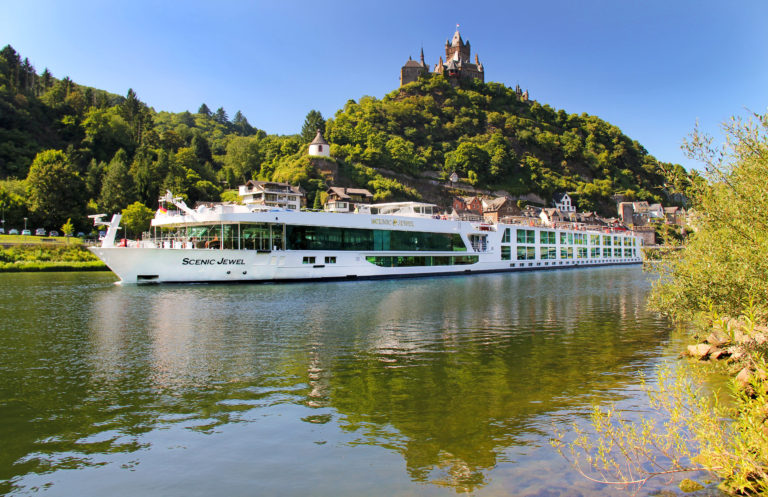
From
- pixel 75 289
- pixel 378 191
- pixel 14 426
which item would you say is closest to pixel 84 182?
pixel 378 191

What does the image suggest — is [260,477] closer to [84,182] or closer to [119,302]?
[119,302]

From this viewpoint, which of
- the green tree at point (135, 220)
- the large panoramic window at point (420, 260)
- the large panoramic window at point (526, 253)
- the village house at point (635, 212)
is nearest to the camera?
Result: the large panoramic window at point (420, 260)

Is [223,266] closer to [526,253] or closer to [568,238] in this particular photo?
[526,253]

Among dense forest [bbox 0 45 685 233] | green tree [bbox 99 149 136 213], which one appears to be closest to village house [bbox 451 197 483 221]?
dense forest [bbox 0 45 685 233]

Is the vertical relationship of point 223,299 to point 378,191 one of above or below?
below

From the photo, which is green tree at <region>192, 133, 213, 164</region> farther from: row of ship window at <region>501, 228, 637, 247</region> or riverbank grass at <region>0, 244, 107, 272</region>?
row of ship window at <region>501, 228, 637, 247</region>

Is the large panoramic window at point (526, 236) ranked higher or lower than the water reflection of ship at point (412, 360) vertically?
higher

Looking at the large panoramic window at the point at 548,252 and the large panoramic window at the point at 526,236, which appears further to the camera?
the large panoramic window at the point at 548,252

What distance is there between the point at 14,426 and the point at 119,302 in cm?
2004

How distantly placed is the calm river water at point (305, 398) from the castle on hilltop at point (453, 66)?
154835 mm

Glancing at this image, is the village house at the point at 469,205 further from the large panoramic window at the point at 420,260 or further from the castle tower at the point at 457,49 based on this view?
the castle tower at the point at 457,49

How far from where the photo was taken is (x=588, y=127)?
175000mm

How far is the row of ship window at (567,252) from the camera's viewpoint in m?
65.1

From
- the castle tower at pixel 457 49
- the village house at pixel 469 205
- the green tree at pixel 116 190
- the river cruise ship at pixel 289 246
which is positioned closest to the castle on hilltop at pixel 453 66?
the castle tower at pixel 457 49
